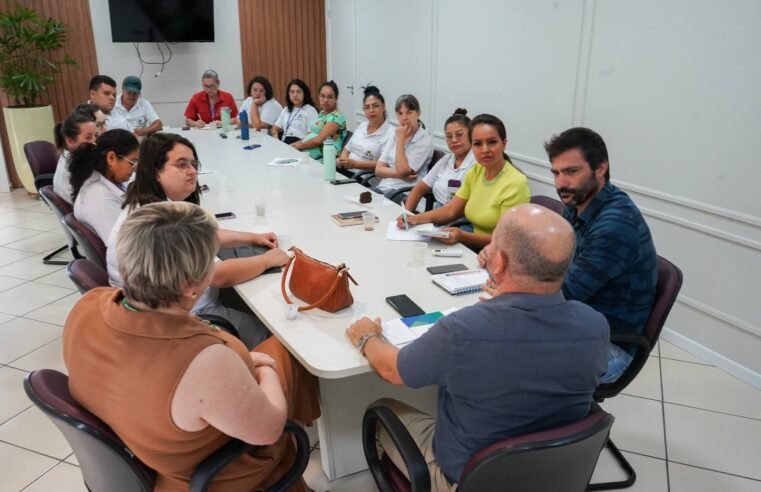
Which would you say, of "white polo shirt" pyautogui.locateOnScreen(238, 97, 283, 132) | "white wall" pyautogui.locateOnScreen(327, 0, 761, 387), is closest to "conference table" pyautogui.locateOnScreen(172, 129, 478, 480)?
"white wall" pyautogui.locateOnScreen(327, 0, 761, 387)

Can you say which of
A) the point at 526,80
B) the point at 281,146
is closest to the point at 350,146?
the point at 281,146

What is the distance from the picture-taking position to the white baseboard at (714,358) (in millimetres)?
2922

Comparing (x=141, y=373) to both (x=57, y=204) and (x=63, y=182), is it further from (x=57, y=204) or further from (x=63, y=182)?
(x=63, y=182)

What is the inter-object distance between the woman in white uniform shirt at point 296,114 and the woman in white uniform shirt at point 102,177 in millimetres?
3347

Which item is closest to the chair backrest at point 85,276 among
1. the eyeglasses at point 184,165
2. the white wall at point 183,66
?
the eyeglasses at point 184,165

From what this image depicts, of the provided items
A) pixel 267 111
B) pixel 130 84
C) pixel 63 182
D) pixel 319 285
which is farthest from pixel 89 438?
pixel 267 111

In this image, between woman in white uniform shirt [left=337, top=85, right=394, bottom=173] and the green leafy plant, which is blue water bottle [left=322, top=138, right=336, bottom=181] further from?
the green leafy plant

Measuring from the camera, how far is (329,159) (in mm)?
3918

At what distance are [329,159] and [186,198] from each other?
1.46 m

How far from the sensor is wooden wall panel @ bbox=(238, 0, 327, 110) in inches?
300

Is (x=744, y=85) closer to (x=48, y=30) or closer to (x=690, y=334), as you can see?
(x=690, y=334)

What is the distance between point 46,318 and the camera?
11.9ft

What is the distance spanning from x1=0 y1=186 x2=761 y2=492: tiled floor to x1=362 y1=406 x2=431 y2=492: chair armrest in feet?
2.20

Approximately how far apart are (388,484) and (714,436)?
1784mm
